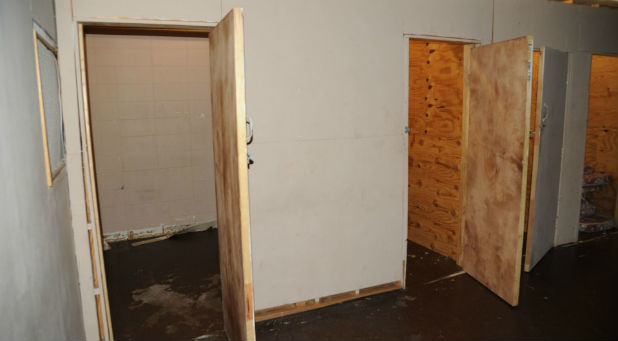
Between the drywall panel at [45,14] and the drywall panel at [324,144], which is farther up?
the drywall panel at [45,14]

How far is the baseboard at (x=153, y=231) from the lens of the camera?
15.4 feet

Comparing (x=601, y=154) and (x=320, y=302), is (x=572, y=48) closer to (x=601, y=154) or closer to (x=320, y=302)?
(x=601, y=154)

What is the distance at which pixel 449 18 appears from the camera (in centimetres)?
321

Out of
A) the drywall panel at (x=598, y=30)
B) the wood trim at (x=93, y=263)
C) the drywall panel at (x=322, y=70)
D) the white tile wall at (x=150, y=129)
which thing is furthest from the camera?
the white tile wall at (x=150, y=129)

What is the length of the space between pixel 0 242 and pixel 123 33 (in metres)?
4.00

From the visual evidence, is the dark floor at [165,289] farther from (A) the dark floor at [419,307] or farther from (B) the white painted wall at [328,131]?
(B) the white painted wall at [328,131]

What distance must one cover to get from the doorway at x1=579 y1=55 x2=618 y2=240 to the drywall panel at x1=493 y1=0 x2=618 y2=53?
Answer: 49 centimetres

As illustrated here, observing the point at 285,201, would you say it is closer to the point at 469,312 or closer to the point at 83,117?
the point at 83,117

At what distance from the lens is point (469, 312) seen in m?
2.98

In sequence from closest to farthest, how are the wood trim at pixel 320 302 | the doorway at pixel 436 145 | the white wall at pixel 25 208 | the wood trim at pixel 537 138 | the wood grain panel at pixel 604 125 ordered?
1. the white wall at pixel 25 208
2. the wood trim at pixel 320 302
3. the wood trim at pixel 537 138
4. the doorway at pixel 436 145
5. the wood grain panel at pixel 604 125

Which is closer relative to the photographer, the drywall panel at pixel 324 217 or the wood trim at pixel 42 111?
the wood trim at pixel 42 111

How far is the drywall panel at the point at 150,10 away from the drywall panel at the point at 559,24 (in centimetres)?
246

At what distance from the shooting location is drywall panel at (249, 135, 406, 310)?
2.83m

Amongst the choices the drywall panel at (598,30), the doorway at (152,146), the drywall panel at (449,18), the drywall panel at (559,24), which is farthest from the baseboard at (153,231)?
the drywall panel at (598,30)
